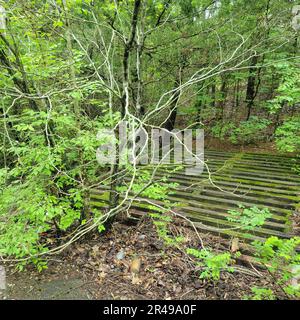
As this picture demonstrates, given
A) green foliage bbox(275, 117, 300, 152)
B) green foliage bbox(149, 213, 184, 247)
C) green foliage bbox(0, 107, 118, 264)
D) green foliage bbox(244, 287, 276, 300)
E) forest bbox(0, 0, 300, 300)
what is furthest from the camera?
green foliage bbox(275, 117, 300, 152)

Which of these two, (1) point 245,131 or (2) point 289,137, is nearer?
(2) point 289,137

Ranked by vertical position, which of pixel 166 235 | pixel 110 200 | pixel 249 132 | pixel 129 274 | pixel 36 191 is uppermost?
pixel 36 191

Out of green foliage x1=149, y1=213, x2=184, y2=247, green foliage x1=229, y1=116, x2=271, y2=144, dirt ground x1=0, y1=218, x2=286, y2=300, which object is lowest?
dirt ground x1=0, y1=218, x2=286, y2=300

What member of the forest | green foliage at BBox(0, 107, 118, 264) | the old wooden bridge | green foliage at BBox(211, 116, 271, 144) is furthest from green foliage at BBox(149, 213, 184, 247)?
green foliage at BBox(211, 116, 271, 144)

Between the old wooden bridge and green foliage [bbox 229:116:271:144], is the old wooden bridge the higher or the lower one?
the lower one

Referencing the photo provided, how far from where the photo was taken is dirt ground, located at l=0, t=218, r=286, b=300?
2520 mm

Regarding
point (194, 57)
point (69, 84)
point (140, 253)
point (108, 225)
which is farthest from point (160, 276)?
point (194, 57)

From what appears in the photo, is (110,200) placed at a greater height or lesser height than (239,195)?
greater

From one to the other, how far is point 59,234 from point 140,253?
1.18 m

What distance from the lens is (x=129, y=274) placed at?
2838 mm

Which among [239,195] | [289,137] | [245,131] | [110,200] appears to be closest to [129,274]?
[110,200]

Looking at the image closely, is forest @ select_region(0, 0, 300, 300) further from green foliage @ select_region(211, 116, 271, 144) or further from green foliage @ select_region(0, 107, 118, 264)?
green foliage @ select_region(211, 116, 271, 144)

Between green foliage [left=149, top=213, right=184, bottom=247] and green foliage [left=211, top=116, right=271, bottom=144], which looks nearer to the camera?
green foliage [left=149, top=213, right=184, bottom=247]

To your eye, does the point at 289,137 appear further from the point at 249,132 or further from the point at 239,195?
the point at 239,195
